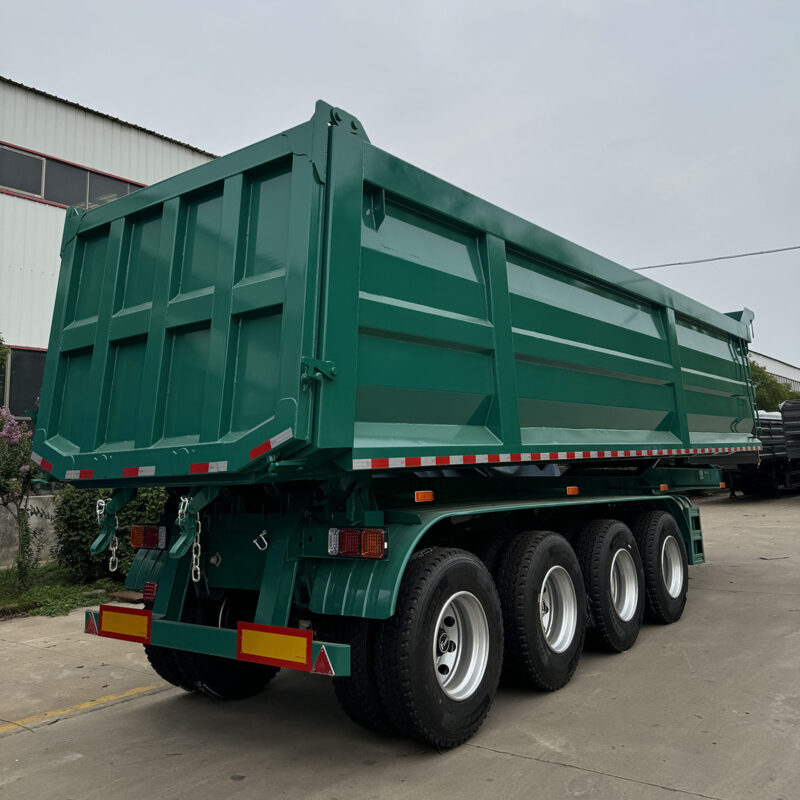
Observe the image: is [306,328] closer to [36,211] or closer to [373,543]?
[373,543]

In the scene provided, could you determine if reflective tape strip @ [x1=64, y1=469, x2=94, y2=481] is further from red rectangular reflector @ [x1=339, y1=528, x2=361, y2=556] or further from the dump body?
red rectangular reflector @ [x1=339, y1=528, x2=361, y2=556]

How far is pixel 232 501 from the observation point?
15.5 feet

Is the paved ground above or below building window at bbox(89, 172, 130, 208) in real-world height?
below

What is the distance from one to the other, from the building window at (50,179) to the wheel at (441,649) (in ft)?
31.6

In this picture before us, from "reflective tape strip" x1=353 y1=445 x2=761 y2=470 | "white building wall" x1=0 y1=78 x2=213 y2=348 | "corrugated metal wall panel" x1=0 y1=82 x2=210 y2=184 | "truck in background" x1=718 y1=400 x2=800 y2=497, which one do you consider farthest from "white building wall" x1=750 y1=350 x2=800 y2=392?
"reflective tape strip" x1=353 y1=445 x2=761 y2=470

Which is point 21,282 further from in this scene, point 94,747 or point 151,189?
point 94,747

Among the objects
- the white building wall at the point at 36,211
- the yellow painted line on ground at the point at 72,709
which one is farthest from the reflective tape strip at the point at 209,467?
the white building wall at the point at 36,211

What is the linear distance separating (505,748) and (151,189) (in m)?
3.94

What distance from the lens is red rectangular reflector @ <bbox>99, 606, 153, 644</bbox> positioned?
173 inches

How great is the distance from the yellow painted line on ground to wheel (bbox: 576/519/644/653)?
3376 mm

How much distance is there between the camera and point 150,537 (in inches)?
197

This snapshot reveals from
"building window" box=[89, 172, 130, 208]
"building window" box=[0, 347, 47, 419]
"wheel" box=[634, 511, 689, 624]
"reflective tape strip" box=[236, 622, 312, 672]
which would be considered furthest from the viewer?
"building window" box=[89, 172, 130, 208]

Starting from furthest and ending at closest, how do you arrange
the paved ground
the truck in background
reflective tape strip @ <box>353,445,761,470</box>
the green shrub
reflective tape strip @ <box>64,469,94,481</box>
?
1. the truck in background
2. the green shrub
3. reflective tape strip @ <box>64,469,94,481</box>
4. reflective tape strip @ <box>353,445,761,470</box>
5. the paved ground

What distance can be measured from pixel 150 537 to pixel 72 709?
4.20 ft
